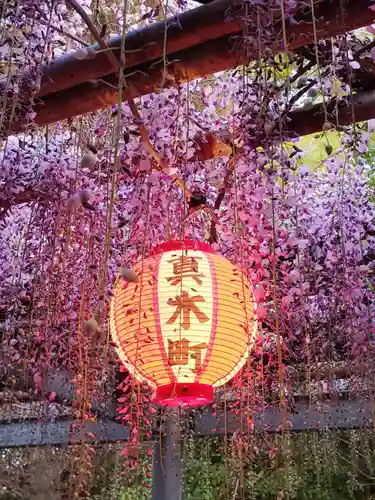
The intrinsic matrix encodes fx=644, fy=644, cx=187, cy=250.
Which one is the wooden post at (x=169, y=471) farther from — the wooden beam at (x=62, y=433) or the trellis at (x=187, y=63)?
the trellis at (x=187, y=63)

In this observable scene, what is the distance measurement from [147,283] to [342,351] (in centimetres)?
214

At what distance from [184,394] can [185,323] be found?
0.22 metres

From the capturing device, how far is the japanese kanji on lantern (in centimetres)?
181

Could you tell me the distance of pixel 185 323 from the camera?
1796 mm

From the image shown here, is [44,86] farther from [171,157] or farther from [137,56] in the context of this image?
[171,157]

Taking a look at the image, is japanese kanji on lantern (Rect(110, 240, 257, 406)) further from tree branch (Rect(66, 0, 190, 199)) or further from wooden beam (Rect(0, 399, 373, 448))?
wooden beam (Rect(0, 399, 373, 448))

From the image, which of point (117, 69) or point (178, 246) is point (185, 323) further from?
point (117, 69)

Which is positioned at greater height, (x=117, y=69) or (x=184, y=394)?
(x=117, y=69)

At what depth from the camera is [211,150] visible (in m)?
2.44

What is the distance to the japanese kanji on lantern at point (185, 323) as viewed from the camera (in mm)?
1810

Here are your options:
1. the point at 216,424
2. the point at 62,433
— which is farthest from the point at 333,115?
the point at 62,433

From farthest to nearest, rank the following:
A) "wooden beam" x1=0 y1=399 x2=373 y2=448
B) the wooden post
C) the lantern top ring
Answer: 1. the wooden post
2. "wooden beam" x1=0 y1=399 x2=373 y2=448
3. the lantern top ring

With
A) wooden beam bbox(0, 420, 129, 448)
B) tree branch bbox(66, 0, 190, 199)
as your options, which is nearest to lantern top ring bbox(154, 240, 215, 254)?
tree branch bbox(66, 0, 190, 199)

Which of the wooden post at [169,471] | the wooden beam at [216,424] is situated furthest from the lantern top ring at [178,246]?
the wooden post at [169,471]
